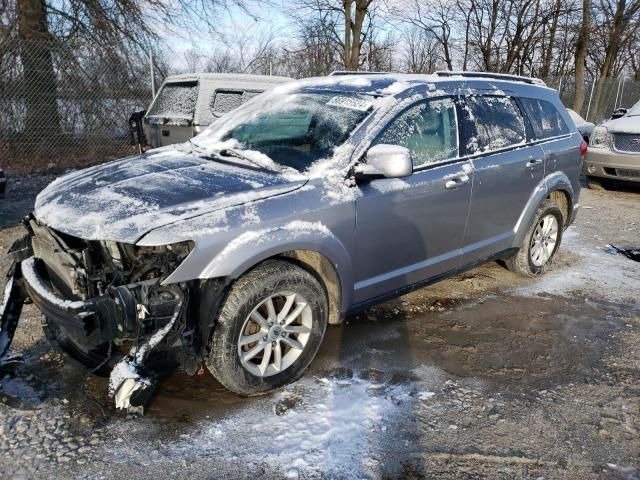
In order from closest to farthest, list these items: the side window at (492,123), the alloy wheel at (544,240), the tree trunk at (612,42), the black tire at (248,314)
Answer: the black tire at (248,314) < the side window at (492,123) < the alloy wheel at (544,240) < the tree trunk at (612,42)

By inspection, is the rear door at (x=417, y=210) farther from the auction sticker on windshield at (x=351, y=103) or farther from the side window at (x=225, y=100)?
the side window at (x=225, y=100)

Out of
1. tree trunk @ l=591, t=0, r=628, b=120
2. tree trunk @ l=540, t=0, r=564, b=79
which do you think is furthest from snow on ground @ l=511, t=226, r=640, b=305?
tree trunk @ l=591, t=0, r=628, b=120

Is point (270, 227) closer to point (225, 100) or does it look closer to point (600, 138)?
point (225, 100)

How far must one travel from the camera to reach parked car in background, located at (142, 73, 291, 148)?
23.9 feet

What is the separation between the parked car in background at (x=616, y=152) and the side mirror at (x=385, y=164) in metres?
7.24

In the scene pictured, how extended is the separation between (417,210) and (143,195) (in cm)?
176

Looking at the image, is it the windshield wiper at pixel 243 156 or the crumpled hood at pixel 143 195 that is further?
the windshield wiper at pixel 243 156

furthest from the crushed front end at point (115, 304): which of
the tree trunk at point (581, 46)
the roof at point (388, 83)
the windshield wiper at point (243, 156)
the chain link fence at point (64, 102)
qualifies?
the tree trunk at point (581, 46)

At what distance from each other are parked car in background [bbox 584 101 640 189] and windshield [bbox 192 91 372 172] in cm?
704

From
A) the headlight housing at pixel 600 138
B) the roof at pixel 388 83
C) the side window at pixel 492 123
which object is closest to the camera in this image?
the roof at pixel 388 83

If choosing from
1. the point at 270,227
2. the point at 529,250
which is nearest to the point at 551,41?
the point at 529,250

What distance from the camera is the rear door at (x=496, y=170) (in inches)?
156

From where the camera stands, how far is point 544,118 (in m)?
4.83

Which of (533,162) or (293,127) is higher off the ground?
(293,127)
